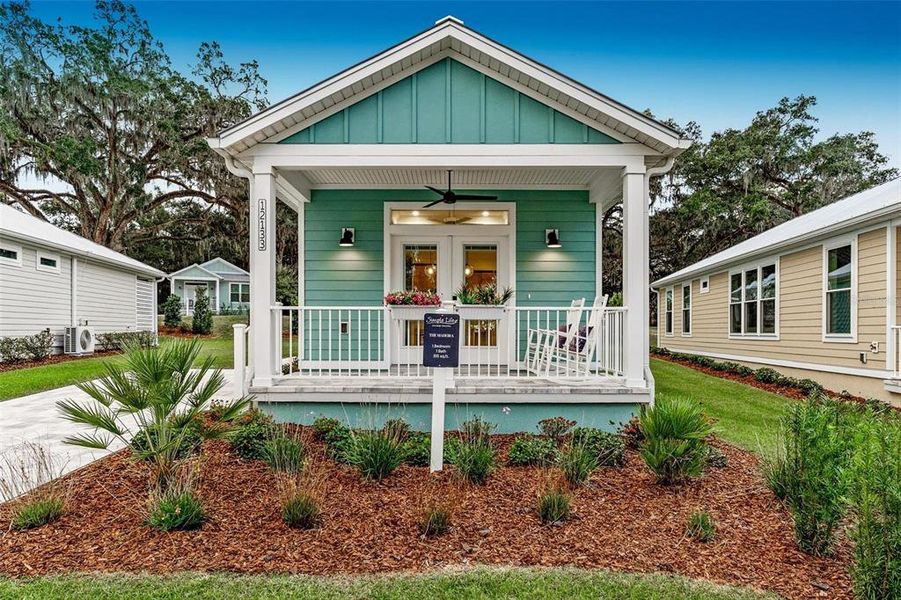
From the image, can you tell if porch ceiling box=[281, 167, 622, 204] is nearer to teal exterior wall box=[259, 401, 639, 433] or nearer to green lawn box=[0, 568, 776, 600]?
teal exterior wall box=[259, 401, 639, 433]

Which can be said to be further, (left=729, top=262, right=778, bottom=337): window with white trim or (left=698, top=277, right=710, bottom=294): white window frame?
(left=698, top=277, right=710, bottom=294): white window frame

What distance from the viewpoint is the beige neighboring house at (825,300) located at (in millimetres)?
7523

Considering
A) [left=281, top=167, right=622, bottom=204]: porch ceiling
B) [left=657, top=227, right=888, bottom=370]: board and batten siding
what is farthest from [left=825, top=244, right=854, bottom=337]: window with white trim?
[left=281, top=167, right=622, bottom=204]: porch ceiling

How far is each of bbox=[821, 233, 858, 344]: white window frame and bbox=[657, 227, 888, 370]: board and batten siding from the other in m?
0.07

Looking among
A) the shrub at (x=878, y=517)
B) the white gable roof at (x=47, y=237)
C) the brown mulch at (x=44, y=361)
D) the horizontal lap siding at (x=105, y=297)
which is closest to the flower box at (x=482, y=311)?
the shrub at (x=878, y=517)

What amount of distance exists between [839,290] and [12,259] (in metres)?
16.9

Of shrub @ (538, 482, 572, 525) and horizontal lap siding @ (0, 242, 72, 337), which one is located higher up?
horizontal lap siding @ (0, 242, 72, 337)

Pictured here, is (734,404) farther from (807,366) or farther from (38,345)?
(38,345)

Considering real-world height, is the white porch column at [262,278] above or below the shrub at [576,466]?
above

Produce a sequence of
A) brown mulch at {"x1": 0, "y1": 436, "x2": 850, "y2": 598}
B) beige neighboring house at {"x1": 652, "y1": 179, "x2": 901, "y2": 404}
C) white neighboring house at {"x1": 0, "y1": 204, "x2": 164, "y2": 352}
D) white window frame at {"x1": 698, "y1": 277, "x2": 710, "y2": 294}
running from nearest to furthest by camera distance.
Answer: brown mulch at {"x1": 0, "y1": 436, "x2": 850, "y2": 598}, beige neighboring house at {"x1": 652, "y1": 179, "x2": 901, "y2": 404}, white neighboring house at {"x1": 0, "y1": 204, "x2": 164, "y2": 352}, white window frame at {"x1": 698, "y1": 277, "x2": 710, "y2": 294}

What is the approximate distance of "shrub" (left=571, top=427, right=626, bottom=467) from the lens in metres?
4.46

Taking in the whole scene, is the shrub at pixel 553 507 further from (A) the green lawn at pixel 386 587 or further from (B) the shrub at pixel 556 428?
(B) the shrub at pixel 556 428

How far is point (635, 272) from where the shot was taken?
A: 219 inches

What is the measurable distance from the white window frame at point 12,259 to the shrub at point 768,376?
16532mm
